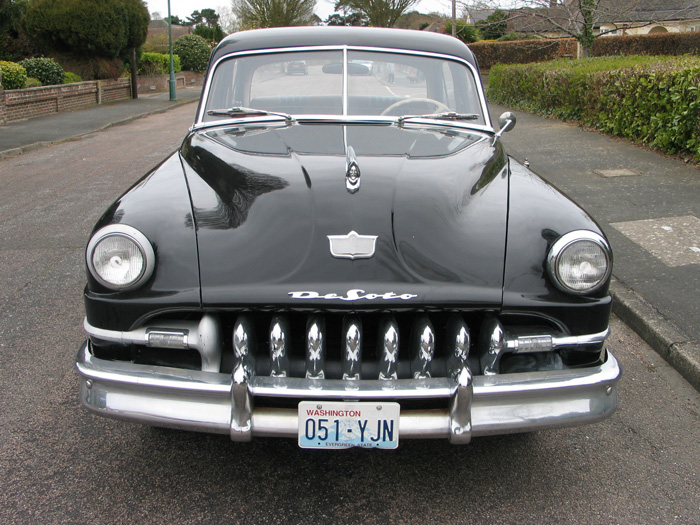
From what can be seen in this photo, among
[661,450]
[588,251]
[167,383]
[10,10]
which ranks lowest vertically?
[661,450]

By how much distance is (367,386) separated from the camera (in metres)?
2.21

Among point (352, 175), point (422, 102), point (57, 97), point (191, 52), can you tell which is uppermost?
point (191, 52)

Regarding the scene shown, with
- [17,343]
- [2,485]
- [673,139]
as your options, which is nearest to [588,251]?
[2,485]

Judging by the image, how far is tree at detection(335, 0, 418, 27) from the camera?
55.4m

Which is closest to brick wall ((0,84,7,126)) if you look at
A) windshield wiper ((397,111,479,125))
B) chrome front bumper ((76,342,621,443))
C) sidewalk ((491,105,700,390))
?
sidewalk ((491,105,700,390))

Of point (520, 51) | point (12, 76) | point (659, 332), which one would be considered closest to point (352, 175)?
point (659, 332)

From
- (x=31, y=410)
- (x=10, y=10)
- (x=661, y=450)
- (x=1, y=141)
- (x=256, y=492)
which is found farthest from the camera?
(x=10, y=10)

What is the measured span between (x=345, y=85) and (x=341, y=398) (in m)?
2.07

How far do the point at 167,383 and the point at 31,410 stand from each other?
133 cm

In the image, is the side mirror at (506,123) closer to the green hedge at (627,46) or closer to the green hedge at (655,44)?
the green hedge at (627,46)

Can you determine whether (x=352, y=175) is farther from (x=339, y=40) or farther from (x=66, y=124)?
(x=66, y=124)

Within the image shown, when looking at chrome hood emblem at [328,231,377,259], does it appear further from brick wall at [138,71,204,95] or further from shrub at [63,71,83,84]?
brick wall at [138,71,204,95]

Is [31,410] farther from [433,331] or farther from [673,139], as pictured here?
[673,139]

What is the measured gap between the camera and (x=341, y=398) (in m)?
2.19
